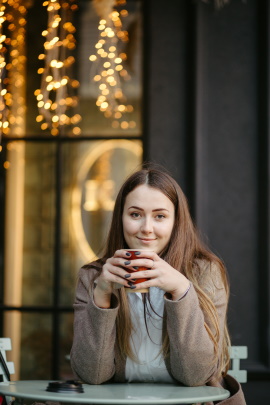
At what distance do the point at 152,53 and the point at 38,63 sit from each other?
0.78m

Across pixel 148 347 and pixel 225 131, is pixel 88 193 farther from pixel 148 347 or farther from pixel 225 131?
pixel 148 347

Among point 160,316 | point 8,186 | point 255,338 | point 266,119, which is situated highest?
point 266,119

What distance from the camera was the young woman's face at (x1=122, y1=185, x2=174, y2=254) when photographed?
2689 mm

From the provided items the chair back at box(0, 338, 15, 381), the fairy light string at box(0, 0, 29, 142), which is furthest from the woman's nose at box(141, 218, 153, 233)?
the fairy light string at box(0, 0, 29, 142)

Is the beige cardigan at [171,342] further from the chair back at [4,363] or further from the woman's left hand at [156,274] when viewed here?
the chair back at [4,363]

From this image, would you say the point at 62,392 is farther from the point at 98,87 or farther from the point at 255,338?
the point at 98,87

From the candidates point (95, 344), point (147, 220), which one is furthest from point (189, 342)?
point (147, 220)

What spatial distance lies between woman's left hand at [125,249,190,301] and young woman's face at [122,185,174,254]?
0.27 metres

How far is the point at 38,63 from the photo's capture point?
15.1ft

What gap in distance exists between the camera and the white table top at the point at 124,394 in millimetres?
2109

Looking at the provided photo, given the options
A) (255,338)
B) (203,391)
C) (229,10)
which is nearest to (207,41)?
(229,10)

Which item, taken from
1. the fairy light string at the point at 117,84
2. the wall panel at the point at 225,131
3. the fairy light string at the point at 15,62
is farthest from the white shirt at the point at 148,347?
the fairy light string at the point at 15,62

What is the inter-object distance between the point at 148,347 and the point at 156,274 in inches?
15.6

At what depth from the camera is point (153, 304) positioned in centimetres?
275
